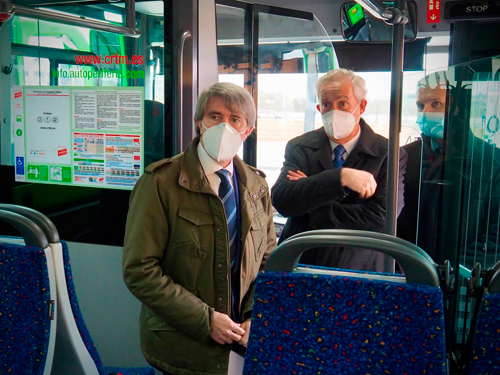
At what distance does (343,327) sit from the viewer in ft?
3.29

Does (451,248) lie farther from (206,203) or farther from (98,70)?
(98,70)

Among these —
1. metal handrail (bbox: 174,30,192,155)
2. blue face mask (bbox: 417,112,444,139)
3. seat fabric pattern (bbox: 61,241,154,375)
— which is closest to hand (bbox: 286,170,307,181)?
metal handrail (bbox: 174,30,192,155)

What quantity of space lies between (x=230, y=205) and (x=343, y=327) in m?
0.88

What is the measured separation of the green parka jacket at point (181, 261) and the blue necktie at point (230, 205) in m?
0.03

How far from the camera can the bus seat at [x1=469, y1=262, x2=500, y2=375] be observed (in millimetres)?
941

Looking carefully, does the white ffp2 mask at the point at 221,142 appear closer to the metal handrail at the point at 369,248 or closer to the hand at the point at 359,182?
the hand at the point at 359,182

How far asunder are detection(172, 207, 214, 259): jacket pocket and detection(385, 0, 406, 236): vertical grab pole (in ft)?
2.16

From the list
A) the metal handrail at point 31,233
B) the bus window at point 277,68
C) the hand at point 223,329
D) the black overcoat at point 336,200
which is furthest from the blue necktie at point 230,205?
the bus window at point 277,68

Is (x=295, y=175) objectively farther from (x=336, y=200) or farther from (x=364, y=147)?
(x=364, y=147)

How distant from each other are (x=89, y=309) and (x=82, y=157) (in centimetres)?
80

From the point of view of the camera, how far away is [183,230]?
1.72 m

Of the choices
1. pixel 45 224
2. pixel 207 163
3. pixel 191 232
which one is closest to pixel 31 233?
pixel 45 224

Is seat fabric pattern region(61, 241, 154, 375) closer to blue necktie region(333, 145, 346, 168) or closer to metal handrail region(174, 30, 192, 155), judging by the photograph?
metal handrail region(174, 30, 192, 155)

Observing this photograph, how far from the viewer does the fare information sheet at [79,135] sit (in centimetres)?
251
